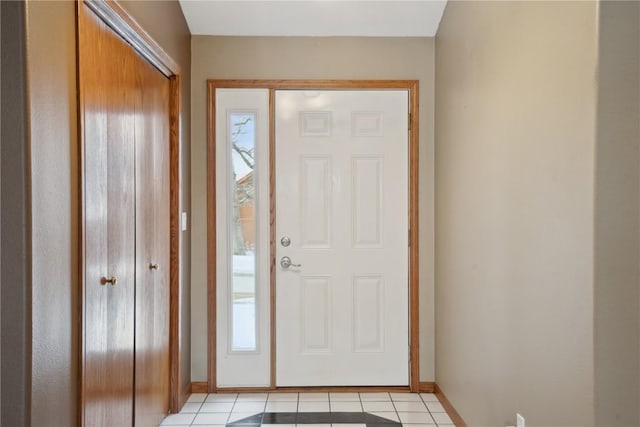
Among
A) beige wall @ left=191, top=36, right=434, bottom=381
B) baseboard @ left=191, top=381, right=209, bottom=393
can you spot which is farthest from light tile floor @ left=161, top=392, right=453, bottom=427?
beige wall @ left=191, top=36, right=434, bottom=381

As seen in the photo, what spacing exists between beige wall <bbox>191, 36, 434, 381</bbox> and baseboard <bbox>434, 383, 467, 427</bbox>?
1.36m

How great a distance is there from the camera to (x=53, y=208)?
1494 millimetres

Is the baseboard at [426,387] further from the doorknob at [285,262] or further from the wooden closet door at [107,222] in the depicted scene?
the wooden closet door at [107,222]

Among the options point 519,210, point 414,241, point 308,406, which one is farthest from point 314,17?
point 308,406

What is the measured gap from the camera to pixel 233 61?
3.16m

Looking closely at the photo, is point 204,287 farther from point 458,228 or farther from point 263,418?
point 458,228

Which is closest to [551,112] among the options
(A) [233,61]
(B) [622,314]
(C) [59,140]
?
(B) [622,314]

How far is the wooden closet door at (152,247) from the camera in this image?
2.35 metres

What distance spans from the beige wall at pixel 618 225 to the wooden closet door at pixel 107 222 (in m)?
1.61

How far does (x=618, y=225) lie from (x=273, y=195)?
2116 millimetres

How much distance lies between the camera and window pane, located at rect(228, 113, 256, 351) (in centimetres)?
318

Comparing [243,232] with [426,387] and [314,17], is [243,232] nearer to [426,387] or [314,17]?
[314,17]

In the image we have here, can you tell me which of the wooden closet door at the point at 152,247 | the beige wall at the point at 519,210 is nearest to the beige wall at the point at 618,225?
the beige wall at the point at 519,210

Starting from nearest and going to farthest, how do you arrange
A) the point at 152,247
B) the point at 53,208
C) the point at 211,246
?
the point at 53,208, the point at 152,247, the point at 211,246
